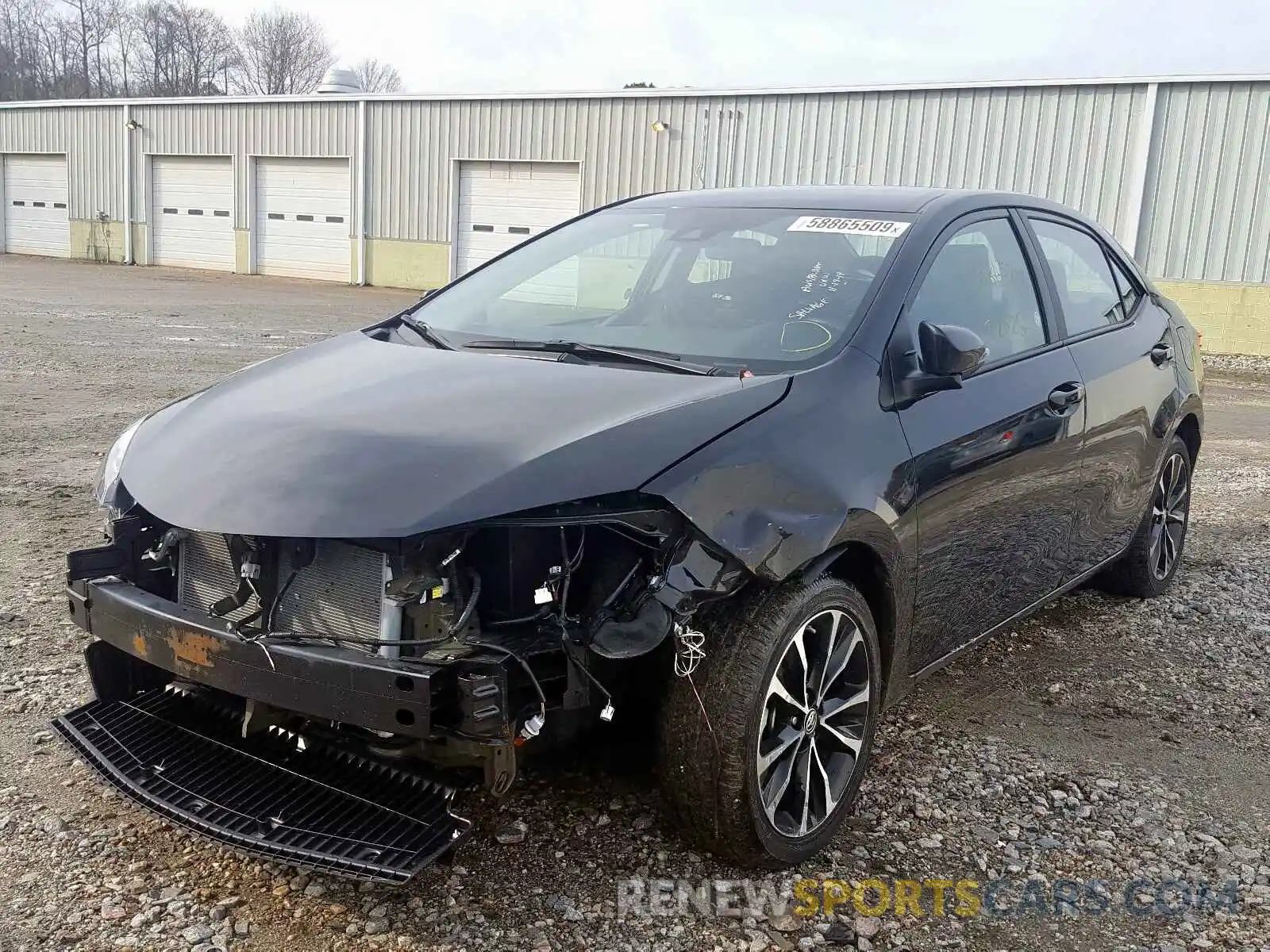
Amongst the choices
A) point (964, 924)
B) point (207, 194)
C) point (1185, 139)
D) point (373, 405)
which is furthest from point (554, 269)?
point (207, 194)

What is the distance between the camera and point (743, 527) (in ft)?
8.48

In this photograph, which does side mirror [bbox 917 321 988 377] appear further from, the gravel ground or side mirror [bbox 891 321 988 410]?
the gravel ground

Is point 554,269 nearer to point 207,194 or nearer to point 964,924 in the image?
point 964,924

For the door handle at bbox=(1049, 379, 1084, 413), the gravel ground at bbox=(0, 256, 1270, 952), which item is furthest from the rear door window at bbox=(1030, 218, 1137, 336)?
the gravel ground at bbox=(0, 256, 1270, 952)

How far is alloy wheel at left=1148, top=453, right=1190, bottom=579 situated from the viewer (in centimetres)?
515

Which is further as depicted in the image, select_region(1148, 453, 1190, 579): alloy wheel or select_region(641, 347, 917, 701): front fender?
select_region(1148, 453, 1190, 579): alloy wheel

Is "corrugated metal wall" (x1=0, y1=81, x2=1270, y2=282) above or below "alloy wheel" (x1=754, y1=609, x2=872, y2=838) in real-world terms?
above

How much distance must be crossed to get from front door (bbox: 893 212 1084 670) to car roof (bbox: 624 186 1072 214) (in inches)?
4.3

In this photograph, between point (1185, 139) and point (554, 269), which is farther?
point (1185, 139)

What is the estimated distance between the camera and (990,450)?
345 cm

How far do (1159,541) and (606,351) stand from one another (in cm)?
312

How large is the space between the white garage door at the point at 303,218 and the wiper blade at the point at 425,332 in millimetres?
22584

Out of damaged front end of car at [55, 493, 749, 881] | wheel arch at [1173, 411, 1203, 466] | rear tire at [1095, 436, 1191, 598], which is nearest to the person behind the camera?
damaged front end of car at [55, 493, 749, 881]

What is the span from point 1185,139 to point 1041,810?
15824mm
